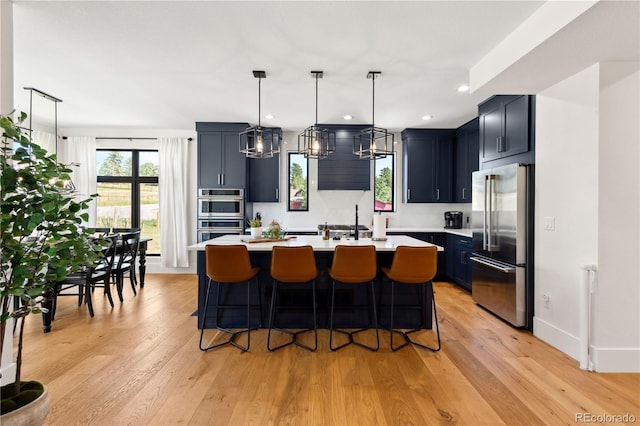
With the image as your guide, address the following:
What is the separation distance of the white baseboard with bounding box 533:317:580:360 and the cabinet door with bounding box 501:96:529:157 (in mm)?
1825

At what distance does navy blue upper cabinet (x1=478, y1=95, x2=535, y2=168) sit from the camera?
347cm

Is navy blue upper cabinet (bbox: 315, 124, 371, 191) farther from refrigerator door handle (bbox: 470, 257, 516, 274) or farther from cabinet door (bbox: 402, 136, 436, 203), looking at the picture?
refrigerator door handle (bbox: 470, 257, 516, 274)

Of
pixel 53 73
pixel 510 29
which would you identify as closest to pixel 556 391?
pixel 510 29

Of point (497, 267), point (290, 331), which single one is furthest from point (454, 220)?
point (290, 331)

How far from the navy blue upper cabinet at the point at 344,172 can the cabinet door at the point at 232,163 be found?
1389 millimetres

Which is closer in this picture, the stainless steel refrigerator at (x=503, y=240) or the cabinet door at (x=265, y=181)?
the stainless steel refrigerator at (x=503, y=240)

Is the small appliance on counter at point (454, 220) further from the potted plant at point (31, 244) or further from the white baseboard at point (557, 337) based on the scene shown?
the potted plant at point (31, 244)

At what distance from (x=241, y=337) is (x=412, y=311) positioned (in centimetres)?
182

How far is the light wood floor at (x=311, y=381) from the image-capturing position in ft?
6.77

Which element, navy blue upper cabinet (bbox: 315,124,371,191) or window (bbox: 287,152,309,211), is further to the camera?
window (bbox: 287,152,309,211)

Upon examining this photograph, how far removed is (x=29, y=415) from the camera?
1.41 m

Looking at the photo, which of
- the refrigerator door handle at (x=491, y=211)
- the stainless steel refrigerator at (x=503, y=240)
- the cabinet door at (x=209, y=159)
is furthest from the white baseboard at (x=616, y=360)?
the cabinet door at (x=209, y=159)

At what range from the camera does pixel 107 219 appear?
630 cm

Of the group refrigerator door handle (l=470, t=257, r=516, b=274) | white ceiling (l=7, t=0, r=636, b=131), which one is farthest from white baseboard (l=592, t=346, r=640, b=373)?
white ceiling (l=7, t=0, r=636, b=131)
